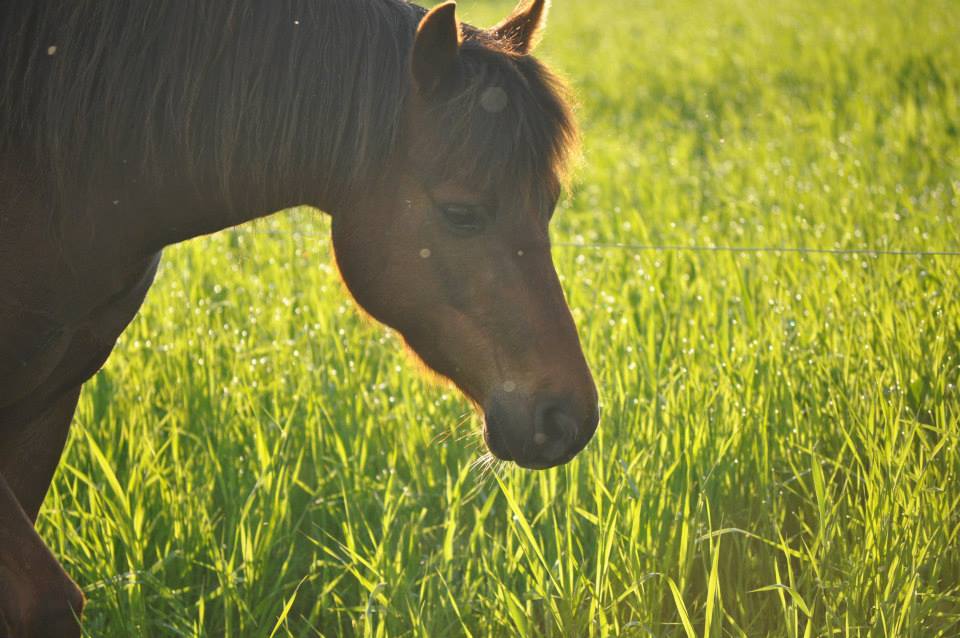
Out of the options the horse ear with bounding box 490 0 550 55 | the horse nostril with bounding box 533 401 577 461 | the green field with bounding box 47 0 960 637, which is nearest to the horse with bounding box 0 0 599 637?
the horse nostril with bounding box 533 401 577 461

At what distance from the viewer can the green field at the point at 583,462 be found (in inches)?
98.7

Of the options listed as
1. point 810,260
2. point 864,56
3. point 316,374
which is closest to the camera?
point 316,374

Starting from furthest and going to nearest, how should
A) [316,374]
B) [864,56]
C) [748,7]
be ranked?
[748,7]
[864,56]
[316,374]

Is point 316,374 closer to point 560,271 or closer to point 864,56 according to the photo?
point 560,271

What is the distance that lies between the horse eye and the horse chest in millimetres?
800

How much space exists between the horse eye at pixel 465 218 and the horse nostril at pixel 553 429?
42 cm

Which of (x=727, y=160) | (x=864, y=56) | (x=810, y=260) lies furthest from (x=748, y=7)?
(x=810, y=260)

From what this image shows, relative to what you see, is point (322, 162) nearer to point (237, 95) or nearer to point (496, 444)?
point (237, 95)

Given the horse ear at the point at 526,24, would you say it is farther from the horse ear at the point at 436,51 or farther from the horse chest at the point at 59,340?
the horse chest at the point at 59,340

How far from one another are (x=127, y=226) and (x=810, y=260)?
137 inches

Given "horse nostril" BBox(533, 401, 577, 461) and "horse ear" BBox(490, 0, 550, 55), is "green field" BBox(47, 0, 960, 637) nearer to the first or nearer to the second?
"horse ear" BBox(490, 0, 550, 55)

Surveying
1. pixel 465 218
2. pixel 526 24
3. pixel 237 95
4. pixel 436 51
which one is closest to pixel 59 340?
pixel 237 95

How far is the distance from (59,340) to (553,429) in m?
1.18

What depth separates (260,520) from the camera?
9.42 ft
